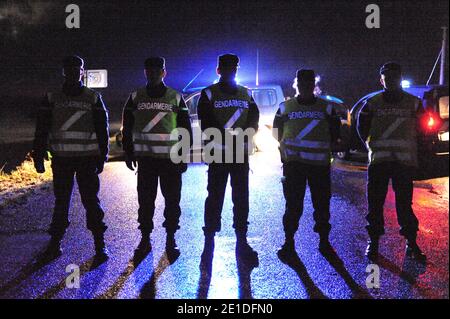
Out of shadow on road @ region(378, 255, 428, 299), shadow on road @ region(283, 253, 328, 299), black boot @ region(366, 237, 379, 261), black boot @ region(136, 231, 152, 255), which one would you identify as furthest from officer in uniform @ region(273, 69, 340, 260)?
black boot @ region(136, 231, 152, 255)

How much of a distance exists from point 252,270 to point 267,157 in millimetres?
7932

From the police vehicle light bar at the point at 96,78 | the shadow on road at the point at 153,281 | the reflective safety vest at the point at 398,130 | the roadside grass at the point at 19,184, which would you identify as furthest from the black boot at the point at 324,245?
the police vehicle light bar at the point at 96,78

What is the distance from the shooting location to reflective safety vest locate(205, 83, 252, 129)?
4262 millimetres

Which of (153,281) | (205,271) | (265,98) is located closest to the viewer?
(153,281)

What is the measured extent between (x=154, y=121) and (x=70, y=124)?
0.86 metres

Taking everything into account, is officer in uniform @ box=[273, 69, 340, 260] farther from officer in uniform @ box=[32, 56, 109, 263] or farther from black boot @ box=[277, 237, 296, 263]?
officer in uniform @ box=[32, 56, 109, 263]

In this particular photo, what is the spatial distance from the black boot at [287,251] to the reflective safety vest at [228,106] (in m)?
1.36

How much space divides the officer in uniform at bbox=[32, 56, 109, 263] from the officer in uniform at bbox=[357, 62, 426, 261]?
2826 millimetres

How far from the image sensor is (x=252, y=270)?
3.85 meters

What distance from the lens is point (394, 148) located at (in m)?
4.09

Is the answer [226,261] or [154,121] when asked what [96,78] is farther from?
[226,261]

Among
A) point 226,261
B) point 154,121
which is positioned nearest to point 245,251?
point 226,261

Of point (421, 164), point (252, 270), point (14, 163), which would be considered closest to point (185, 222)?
point (252, 270)
